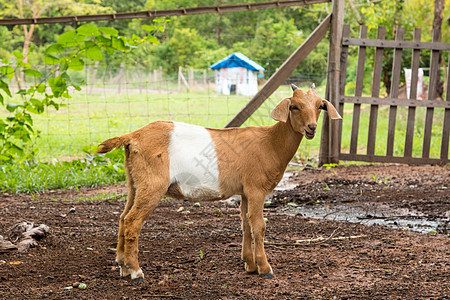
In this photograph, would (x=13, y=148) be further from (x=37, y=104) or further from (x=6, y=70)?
(x=6, y=70)

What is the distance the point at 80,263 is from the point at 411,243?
2951 mm

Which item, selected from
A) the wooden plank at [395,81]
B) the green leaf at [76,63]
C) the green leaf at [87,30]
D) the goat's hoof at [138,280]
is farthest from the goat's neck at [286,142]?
the wooden plank at [395,81]

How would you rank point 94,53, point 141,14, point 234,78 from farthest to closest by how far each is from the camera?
point 234,78 → point 141,14 → point 94,53

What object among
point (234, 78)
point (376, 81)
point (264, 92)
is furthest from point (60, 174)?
point (234, 78)

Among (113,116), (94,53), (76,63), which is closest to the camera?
(94,53)

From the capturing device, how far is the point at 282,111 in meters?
3.67

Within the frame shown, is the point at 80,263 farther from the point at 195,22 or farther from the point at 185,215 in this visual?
the point at 195,22

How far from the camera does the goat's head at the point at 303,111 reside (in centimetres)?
363

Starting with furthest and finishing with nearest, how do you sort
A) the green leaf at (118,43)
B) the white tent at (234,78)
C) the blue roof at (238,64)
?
the white tent at (234,78) < the blue roof at (238,64) < the green leaf at (118,43)

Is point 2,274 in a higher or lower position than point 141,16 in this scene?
lower

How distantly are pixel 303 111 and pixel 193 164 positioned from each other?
2.95ft

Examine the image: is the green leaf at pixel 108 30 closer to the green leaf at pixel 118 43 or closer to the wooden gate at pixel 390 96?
the green leaf at pixel 118 43

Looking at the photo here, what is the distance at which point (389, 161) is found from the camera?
28.3ft

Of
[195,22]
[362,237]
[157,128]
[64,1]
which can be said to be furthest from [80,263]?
[195,22]
